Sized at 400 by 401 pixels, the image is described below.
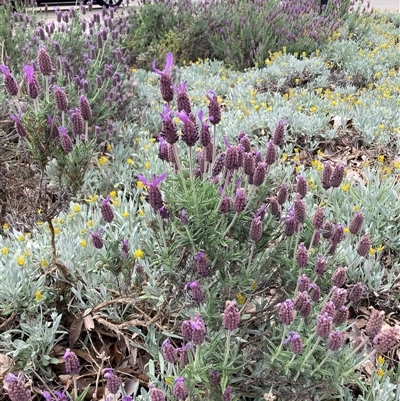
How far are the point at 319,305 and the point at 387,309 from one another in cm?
76

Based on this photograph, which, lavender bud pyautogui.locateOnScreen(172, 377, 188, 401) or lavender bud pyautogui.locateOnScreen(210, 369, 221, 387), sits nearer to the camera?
lavender bud pyautogui.locateOnScreen(172, 377, 188, 401)

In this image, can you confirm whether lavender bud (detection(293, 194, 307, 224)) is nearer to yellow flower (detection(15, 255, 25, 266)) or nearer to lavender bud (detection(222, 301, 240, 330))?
lavender bud (detection(222, 301, 240, 330))

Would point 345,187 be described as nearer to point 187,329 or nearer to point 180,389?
point 187,329

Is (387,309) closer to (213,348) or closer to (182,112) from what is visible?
(213,348)

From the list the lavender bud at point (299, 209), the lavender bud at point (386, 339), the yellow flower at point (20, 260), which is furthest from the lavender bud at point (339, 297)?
the yellow flower at point (20, 260)

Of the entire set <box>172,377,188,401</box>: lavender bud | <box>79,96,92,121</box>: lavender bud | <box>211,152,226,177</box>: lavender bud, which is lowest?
<box>172,377,188,401</box>: lavender bud

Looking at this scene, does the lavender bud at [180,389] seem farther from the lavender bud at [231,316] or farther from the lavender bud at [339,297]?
the lavender bud at [339,297]

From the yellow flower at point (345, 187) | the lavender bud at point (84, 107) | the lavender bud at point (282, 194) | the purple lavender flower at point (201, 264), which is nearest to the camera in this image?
the purple lavender flower at point (201, 264)

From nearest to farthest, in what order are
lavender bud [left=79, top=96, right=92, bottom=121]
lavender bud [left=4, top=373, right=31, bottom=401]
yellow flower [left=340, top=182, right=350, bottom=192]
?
lavender bud [left=4, top=373, right=31, bottom=401] → lavender bud [left=79, top=96, right=92, bottom=121] → yellow flower [left=340, top=182, right=350, bottom=192]

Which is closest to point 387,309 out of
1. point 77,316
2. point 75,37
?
point 77,316

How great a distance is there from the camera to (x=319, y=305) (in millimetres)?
1721

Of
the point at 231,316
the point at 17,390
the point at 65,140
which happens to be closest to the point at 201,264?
the point at 231,316

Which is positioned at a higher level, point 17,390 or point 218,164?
point 218,164

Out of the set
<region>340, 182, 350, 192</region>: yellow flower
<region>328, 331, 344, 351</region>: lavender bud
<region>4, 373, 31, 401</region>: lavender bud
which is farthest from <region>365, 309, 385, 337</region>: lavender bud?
<region>340, 182, 350, 192</region>: yellow flower
